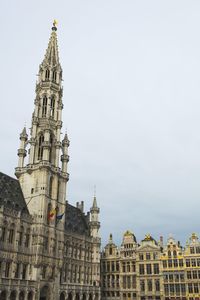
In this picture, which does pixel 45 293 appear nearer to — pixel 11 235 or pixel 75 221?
pixel 11 235

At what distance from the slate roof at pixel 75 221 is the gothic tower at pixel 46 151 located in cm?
774

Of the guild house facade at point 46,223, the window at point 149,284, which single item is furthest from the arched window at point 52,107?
the window at point 149,284

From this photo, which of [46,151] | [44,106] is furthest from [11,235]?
[44,106]

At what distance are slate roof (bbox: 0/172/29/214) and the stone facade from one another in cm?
3215

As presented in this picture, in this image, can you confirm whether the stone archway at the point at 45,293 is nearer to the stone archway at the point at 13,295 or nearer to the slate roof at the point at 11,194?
the stone archway at the point at 13,295

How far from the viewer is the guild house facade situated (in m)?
61.5

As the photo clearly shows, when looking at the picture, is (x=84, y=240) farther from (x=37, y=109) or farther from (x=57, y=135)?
(x=37, y=109)

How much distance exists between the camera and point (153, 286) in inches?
3250

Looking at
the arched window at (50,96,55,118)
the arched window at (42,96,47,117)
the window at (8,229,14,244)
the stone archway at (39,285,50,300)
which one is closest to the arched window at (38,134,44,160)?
the arched window at (42,96,47,117)

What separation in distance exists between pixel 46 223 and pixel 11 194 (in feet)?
29.9

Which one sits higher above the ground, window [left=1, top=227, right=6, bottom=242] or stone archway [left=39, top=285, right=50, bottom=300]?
window [left=1, top=227, right=6, bottom=242]

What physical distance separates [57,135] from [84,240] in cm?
2641

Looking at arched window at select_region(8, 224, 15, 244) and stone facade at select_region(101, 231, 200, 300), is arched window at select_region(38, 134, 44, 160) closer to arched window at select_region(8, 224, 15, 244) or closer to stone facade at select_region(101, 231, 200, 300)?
arched window at select_region(8, 224, 15, 244)

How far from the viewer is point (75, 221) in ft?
282
